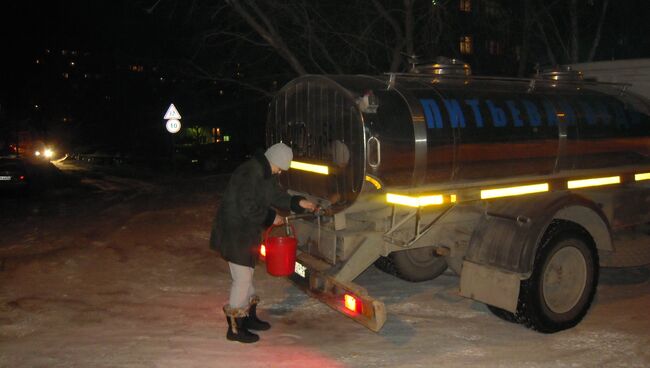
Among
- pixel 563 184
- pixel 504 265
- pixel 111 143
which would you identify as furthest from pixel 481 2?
pixel 111 143

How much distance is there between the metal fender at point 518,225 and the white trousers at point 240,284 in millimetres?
2003

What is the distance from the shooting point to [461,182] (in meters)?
5.36

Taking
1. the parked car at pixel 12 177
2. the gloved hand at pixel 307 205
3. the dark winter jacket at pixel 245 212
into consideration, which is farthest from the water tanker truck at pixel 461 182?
the parked car at pixel 12 177

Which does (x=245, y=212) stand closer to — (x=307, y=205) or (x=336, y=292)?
(x=307, y=205)

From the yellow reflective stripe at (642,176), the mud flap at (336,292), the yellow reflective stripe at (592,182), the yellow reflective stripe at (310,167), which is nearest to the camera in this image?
the mud flap at (336,292)

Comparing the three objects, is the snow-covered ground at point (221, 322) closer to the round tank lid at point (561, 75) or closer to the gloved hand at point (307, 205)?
the gloved hand at point (307, 205)

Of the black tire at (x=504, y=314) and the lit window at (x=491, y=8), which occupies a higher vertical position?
the lit window at (x=491, y=8)

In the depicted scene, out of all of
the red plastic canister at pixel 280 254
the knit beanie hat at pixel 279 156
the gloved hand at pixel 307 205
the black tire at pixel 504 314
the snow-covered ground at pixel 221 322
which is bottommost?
the snow-covered ground at pixel 221 322

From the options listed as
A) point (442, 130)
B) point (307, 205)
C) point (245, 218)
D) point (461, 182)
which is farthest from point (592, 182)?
point (245, 218)

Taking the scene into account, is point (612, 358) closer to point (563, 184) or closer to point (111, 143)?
point (563, 184)

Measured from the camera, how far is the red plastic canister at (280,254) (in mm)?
5215

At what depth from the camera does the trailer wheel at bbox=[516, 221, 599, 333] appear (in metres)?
5.34

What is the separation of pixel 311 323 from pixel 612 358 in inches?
105

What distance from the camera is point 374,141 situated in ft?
16.1
